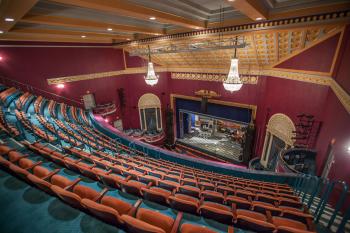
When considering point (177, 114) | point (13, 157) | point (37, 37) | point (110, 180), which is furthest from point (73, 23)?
point (177, 114)

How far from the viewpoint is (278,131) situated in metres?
6.27

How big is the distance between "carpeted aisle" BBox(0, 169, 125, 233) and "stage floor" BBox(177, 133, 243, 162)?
841cm

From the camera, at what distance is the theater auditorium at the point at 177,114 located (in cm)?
214

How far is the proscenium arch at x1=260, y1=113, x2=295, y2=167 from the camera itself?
18.6 ft

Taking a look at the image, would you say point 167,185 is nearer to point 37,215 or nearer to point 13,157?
point 37,215

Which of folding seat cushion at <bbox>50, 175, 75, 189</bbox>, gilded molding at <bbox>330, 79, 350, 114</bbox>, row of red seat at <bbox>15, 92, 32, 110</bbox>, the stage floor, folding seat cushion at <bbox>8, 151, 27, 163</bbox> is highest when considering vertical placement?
gilded molding at <bbox>330, 79, 350, 114</bbox>

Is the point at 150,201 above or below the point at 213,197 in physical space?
above

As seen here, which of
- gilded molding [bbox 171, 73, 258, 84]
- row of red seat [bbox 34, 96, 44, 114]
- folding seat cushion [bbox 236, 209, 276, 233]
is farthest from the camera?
gilded molding [bbox 171, 73, 258, 84]

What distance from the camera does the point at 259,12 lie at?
3.39 metres

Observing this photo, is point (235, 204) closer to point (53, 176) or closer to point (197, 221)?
point (197, 221)

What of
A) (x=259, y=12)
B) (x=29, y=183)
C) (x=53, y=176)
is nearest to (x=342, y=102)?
(x=259, y=12)

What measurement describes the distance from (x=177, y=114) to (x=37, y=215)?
919 centimetres

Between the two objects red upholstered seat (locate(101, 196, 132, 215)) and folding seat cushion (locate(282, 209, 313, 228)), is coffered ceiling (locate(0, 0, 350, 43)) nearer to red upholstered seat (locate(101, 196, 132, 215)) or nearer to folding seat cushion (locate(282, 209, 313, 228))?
red upholstered seat (locate(101, 196, 132, 215))

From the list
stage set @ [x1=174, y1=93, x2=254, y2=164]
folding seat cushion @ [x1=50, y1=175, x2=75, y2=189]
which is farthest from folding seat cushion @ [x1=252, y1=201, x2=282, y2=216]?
stage set @ [x1=174, y1=93, x2=254, y2=164]
